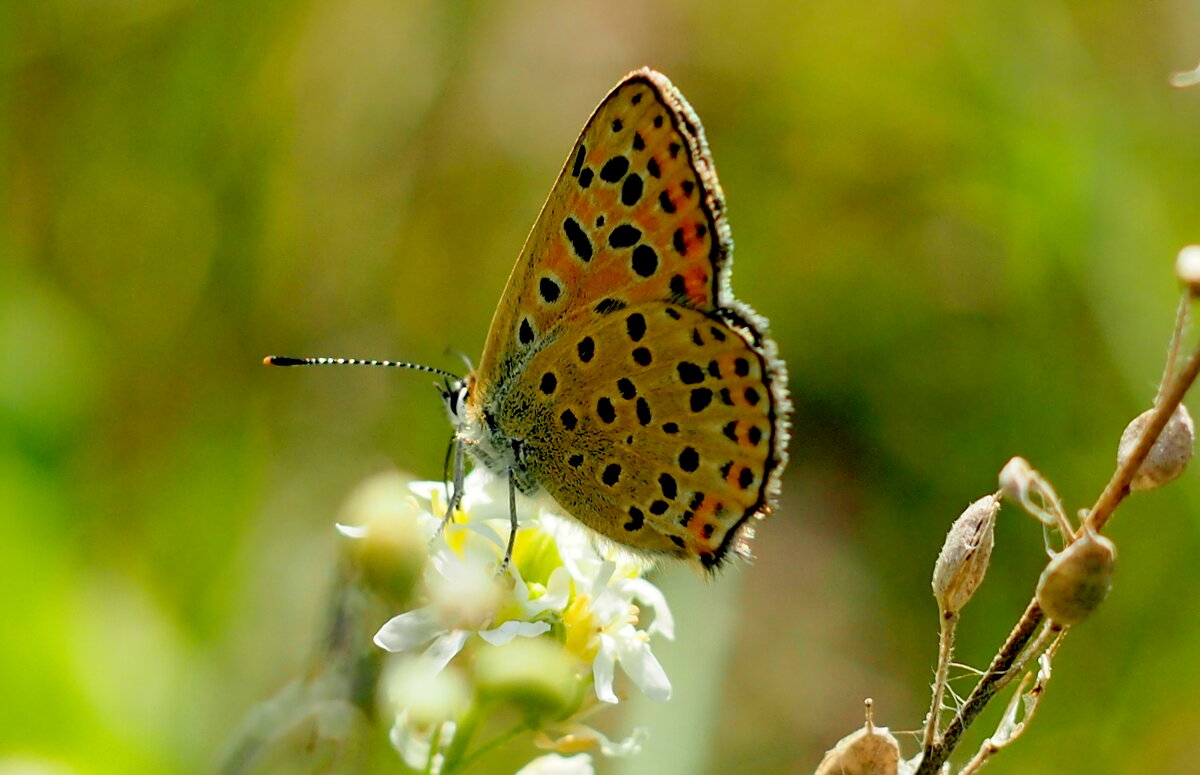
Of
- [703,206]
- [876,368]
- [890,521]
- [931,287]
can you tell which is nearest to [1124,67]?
[931,287]

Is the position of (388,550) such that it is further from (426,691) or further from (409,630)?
(426,691)

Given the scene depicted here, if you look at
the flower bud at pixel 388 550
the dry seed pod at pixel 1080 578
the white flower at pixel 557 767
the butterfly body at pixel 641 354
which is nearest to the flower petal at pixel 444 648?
the flower bud at pixel 388 550

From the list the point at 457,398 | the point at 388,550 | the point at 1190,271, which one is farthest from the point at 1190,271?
the point at 457,398

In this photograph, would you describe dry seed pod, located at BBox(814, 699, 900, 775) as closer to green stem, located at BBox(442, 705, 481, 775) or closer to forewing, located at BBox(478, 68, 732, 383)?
green stem, located at BBox(442, 705, 481, 775)

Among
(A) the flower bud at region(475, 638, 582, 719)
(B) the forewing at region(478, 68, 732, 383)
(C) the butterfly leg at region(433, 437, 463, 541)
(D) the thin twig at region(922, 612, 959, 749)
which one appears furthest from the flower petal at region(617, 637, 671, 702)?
(D) the thin twig at region(922, 612, 959, 749)

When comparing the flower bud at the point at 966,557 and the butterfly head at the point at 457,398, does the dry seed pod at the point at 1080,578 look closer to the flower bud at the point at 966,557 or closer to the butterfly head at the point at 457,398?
the flower bud at the point at 966,557
